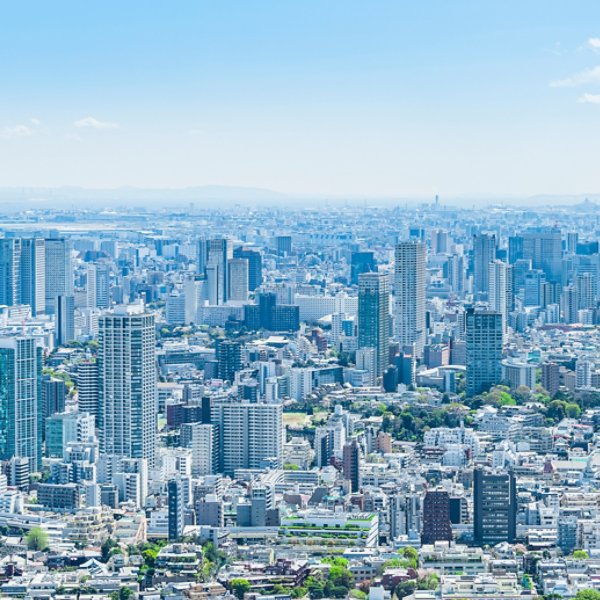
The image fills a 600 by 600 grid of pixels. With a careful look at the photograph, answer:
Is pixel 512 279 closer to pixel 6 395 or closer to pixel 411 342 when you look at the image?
pixel 411 342

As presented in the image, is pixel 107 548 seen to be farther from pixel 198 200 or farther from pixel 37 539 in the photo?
pixel 198 200

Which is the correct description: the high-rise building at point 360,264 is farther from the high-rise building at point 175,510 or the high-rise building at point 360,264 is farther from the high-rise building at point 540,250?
the high-rise building at point 175,510

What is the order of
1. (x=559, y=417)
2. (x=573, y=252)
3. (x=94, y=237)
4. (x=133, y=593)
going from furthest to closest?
(x=94, y=237) → (x=573, y=252) → (x=559, y=417) → (x=133, y=593)

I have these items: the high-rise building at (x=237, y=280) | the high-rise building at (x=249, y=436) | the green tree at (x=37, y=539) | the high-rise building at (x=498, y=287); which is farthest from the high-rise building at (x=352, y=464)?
the high-rise building at (x=237, y=280)

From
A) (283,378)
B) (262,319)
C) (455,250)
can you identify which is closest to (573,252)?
(455,250)

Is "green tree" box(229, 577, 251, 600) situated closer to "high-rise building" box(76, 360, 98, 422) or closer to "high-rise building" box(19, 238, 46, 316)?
"high-rise building" box(76, 360, 98, 422)

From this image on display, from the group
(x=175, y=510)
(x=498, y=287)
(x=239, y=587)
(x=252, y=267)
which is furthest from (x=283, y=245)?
(x=239, y=587)
